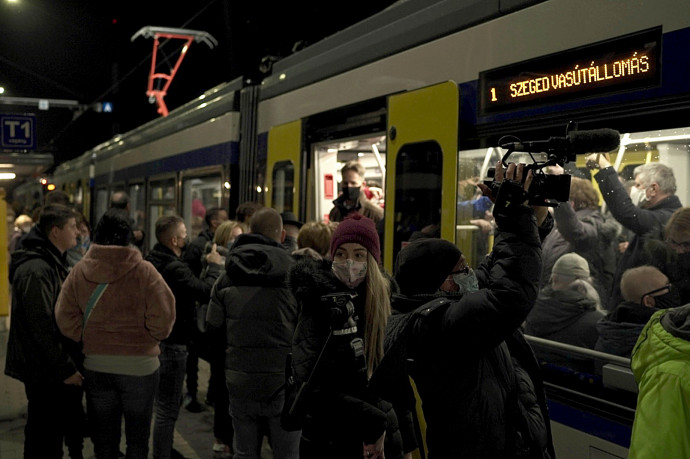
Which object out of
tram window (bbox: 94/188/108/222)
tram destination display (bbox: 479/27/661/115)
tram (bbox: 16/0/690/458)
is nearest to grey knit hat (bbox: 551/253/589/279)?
tram (bbox: 16/0/690/458)

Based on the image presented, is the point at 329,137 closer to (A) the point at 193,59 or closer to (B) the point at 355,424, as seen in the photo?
(B) the point at 355,424

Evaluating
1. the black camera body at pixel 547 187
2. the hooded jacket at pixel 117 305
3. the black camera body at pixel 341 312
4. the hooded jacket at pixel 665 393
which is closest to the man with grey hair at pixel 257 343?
the hooded jacket at pixel 117 305

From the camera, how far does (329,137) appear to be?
209 inches

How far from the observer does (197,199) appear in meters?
8.55

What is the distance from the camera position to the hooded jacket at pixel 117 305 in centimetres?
387

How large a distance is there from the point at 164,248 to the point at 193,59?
1056 inches

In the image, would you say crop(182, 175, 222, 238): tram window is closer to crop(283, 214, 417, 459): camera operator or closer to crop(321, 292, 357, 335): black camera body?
crop(283, 214, 417, 459): camera operator

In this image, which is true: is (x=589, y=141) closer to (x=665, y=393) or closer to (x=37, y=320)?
(x=665, y=393)

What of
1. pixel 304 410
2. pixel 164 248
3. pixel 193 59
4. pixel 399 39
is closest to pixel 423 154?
pixel 399 39

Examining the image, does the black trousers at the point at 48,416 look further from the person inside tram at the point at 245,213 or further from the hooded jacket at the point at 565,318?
the hooded jacket at the point at 565,318

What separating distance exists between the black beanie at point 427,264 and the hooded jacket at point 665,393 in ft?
2.17

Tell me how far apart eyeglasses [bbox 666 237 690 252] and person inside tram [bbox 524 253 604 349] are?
16.7 inches

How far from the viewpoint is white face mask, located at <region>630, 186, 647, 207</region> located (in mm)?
3027

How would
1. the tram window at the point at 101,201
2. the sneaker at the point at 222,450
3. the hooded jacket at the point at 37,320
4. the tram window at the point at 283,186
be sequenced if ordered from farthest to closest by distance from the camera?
the tram window at the point at 101,201
the tram window at the point at 283,186
the sneaker at the point at 222,450
the hooded jacket at the point at 37,320
